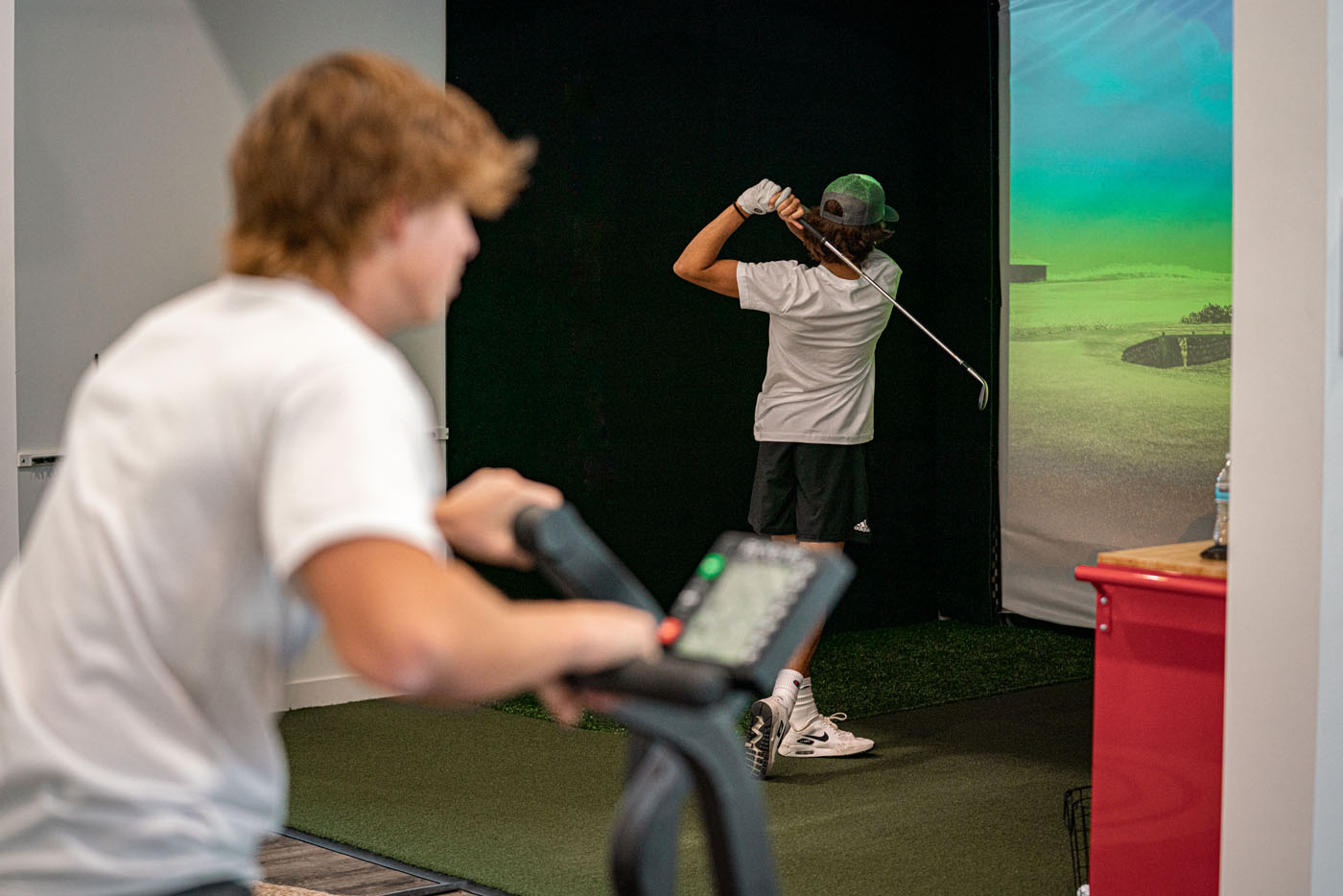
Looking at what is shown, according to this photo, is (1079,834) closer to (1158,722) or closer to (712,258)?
(1158,722)

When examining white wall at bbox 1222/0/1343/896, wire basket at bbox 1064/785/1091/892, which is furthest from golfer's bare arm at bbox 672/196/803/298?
white wall at bbox 1222/0/1343/896

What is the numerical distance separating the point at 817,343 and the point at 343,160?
3426mm

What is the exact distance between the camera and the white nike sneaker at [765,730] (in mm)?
3910

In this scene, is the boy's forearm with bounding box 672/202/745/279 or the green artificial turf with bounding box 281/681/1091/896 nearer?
the green artificial turf with bounding box 281/681/1091/896

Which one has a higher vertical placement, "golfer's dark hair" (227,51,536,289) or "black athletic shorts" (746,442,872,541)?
"golfer's dark hair" (227,51,536,289)

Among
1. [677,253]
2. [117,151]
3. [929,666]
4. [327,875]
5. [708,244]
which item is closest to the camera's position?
[327,875]

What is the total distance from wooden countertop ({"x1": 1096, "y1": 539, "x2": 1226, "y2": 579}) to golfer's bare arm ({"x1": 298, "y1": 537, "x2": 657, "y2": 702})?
1.79 metres

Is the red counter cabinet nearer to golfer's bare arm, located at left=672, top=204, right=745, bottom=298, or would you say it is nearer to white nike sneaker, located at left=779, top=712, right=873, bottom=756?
white nike sneaker, located at left=779, top=712, right=873, bottom=756

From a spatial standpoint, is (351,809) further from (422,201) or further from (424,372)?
(422,201)

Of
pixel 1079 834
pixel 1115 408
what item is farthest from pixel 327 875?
pixel 1115 408

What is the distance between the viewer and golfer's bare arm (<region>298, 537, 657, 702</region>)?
31.4 inches

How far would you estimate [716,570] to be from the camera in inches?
40.0

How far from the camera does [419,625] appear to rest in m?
0.80

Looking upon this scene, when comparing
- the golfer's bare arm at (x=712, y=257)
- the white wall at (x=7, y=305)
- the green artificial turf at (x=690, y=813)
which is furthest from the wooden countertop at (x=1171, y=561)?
the white wall at (x=7, y=305)
